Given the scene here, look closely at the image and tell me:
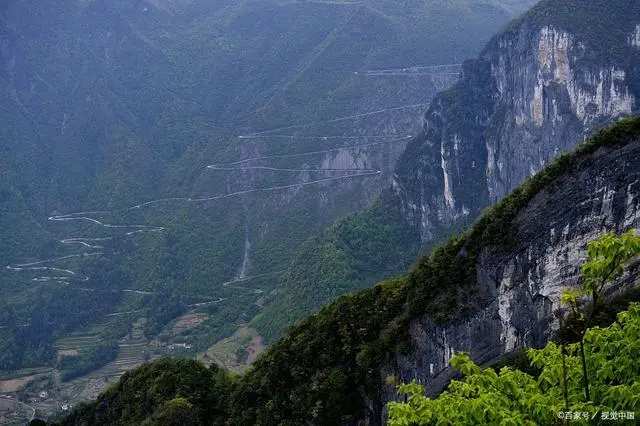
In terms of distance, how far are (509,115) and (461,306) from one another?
177ft

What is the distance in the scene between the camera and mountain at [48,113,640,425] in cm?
1700

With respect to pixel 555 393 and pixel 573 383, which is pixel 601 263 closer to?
pixel 573 383

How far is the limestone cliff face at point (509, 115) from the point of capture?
56500 millimetres

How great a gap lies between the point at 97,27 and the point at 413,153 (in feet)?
321

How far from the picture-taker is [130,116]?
12788 centimetres

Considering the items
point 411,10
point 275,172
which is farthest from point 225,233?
point 411,10

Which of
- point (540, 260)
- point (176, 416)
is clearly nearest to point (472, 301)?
point (540, 260)

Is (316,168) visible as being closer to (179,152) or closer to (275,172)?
(275,172)

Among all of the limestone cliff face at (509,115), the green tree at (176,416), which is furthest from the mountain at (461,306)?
the limestone cliff face at (509,115)

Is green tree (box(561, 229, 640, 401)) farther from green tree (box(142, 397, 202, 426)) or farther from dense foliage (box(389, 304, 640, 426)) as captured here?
green tree (box(142, 397, 202, 426))

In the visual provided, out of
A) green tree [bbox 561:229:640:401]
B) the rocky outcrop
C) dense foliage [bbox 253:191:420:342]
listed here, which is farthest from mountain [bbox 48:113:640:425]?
dense foliage [bbox 253:191:420:342]

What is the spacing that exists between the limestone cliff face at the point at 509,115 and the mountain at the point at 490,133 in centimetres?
10

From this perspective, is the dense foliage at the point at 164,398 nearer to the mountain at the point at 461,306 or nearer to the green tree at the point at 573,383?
the mountain at the point at 461,306

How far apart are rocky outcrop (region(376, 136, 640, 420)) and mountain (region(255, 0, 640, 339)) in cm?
4068
